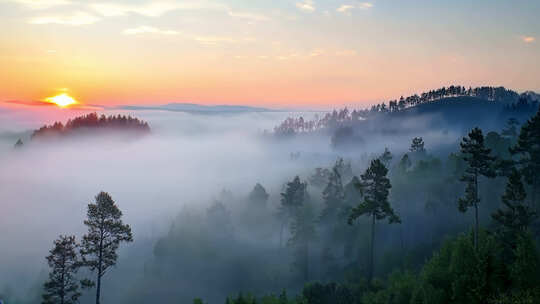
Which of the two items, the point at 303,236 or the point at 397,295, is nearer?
the point at 397,295

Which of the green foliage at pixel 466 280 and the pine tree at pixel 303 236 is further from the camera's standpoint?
the pine tree at pixel 303 236

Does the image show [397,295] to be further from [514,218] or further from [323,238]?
[323,238]

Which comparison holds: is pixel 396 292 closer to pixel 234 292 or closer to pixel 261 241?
pixel 234 292

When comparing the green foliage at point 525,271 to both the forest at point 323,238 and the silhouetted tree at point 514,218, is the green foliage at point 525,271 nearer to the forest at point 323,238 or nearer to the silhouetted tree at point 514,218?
the silhouetted tree at point 514,218

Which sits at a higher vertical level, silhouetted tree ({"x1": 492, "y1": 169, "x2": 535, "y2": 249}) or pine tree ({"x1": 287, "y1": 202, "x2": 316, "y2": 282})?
silhouetted tree ({"x1": 492, "y1": 169, "x2": 535, "y2": 249})

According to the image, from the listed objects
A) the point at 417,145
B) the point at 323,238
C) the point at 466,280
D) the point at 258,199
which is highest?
the point at 417,145

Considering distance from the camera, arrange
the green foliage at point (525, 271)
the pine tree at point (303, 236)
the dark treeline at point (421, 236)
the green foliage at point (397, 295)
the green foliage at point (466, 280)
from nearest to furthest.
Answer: the green foliage at point (525, 271) < the green foliage at point (466, 280) < the dark treeline at point (421, 236) < the green foliage at point (397, 295) < the pine tree at point (303, 236)

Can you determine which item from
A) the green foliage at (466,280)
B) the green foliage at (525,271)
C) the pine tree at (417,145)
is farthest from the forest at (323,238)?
the pine tree at (417,145)

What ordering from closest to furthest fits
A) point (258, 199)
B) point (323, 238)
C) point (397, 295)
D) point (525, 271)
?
point (525, 271) < point (397, 295) < point (323, 238) < point (258, 199)

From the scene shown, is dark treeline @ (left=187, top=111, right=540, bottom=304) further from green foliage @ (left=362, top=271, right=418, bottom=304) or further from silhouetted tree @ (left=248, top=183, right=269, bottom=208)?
silhouetted tree @ (left=248, top=183, right=269, bottom=208)

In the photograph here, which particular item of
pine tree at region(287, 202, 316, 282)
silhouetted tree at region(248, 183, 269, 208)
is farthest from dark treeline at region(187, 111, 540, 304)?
silhouetted tree at region(248, 183, 269, 208)

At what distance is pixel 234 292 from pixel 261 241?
16.2 metres

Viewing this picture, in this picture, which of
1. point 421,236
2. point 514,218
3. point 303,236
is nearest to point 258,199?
point 303,236

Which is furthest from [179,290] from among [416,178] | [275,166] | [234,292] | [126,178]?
[126,178]
